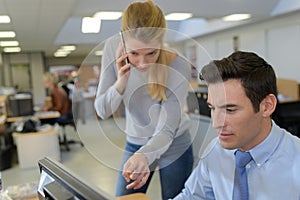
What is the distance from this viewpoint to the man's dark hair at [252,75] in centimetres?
103

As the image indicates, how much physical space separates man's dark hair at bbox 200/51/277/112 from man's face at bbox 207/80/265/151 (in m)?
0.02

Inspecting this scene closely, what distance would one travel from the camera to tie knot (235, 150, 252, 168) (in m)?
1.06

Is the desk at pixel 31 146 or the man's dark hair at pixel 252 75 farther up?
the man's dark hair at pixel 252 75

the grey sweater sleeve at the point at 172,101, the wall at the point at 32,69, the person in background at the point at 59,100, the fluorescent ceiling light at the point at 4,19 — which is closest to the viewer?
the grey sweater sleeve at the point at 172,101

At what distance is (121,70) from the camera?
4.24ft

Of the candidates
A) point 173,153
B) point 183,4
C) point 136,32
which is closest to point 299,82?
point 183,4

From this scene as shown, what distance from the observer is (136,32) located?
1190 millimetres

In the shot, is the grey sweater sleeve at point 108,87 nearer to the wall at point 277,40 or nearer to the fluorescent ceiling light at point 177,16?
the fluorescent ceiling light at point 177,16

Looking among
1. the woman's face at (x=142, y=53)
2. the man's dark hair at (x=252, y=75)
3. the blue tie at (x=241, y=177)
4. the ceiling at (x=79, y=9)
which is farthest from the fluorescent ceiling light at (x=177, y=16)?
the blue tie at (x=241, y=177)

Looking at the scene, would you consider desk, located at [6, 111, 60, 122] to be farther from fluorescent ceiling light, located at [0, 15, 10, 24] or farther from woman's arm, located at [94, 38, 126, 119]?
woman's arm, located at [94, 38, 126, 119]

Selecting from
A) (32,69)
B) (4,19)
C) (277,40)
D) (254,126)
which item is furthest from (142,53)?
(32,69)

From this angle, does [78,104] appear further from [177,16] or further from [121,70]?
Answer: [177,16]

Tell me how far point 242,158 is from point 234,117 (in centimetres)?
15

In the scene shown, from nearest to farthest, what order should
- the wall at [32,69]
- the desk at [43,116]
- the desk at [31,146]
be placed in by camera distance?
the desk at [31,146], the desk at [43,116], the wall at [32,69]
